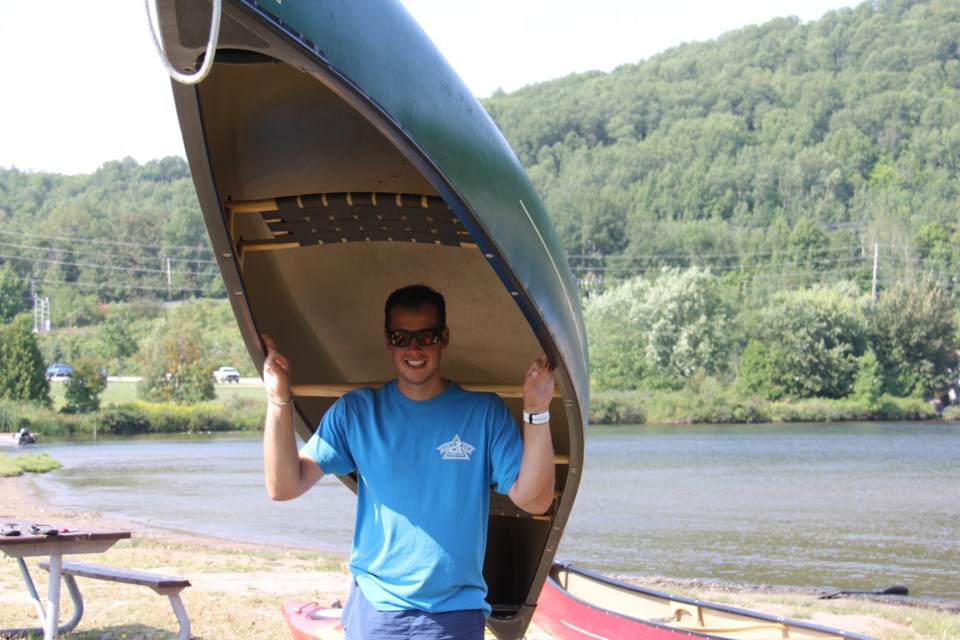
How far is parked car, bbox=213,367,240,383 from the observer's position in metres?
72.6

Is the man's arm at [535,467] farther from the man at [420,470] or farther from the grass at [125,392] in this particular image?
the grass at [125,392]

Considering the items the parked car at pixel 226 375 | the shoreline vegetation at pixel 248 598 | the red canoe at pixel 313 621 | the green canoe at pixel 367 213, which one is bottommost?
the parked car at pixel 226 375

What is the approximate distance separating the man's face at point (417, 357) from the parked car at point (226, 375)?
70.9 m

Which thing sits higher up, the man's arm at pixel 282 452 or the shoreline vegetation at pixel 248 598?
the man's arm at pixel 282 452

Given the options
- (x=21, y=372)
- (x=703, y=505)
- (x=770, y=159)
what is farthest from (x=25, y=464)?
(x=770, y=159)

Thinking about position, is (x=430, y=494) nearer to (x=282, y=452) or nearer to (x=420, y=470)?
(x=420, y=470)

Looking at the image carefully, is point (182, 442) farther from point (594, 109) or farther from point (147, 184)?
point (594, 109)

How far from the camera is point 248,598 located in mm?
9727

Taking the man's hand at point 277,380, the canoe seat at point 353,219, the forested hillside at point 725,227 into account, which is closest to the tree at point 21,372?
the forested hillside at point 725,227

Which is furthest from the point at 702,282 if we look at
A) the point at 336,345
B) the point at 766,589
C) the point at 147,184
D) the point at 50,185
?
the point at 50,185

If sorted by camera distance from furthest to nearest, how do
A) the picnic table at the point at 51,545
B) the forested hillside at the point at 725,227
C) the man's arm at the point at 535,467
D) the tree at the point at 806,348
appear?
1. the forested hillside at the point at 725,227
2. the tree at the point at 806,348
3. the picnic table at the point at 51,545
4. the man's arm at the point at 535,467

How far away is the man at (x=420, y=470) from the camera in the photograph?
3.14m

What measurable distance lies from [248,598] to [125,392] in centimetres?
5963

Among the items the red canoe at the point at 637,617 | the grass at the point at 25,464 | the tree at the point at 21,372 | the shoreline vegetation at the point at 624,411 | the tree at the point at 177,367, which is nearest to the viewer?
the red canoe at the point at 637,617
